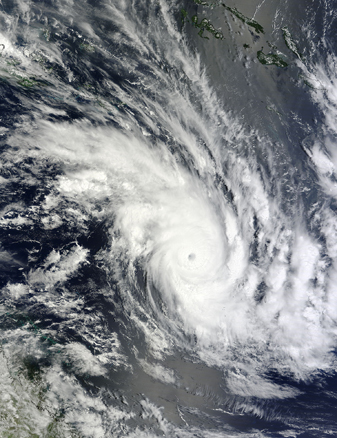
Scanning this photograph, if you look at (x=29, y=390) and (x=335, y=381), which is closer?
(x=29, y=390)

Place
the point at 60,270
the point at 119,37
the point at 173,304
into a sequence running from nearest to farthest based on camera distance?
the point at 119,37 → the point at 60,270 → the point at 173,304

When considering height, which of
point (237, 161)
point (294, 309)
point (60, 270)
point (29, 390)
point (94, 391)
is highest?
point (237, 161)

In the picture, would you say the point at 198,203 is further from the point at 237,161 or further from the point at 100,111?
the point at 100,111

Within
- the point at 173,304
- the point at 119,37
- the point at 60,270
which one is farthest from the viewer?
the point at 173,304

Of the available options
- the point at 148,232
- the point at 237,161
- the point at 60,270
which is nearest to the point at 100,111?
Answer: the point at 148,232

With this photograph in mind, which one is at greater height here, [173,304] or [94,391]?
[173,304]

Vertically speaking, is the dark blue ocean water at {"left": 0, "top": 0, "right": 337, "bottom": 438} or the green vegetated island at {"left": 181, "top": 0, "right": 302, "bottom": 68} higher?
the green vegetated island at {"left": 181, "top": 0, "right": 302, "bottom": 68}

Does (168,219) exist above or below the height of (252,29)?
below

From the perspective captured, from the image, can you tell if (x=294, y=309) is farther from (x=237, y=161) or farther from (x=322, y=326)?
(x=237, y=161)

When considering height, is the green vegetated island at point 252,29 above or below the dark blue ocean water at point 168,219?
above

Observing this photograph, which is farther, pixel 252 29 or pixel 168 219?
pixel 168 219
